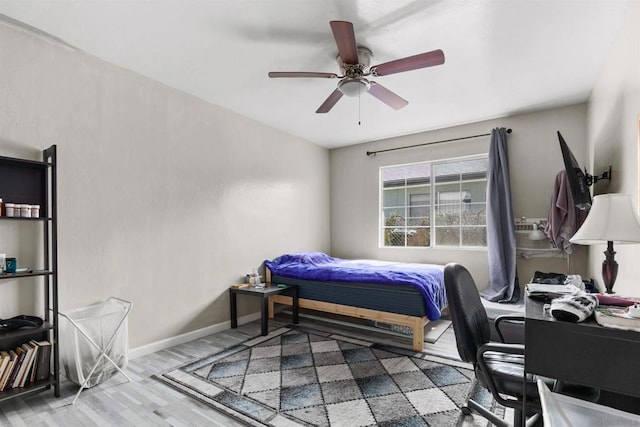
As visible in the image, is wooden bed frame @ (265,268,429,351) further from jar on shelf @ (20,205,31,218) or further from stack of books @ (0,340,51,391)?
jar on shelf @ (20,205,31,218)

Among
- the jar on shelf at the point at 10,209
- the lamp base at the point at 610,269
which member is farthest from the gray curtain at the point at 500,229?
the jar on shelf at the point at 10,209

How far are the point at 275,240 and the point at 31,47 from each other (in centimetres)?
304

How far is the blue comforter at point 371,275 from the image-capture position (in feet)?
10.0

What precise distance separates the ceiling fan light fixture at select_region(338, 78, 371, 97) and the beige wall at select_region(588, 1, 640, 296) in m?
1.65

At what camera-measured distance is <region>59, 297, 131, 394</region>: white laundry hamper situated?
231 cm

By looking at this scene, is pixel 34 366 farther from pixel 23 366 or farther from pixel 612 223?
pixel 612 223

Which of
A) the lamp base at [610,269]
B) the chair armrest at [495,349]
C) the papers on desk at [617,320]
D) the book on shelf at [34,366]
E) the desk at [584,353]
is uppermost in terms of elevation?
Result: the lamp base at [610,269]

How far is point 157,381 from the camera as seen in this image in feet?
7.99

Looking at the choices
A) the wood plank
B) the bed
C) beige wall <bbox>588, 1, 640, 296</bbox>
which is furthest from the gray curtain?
the wood plank

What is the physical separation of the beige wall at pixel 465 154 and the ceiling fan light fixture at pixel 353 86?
242 cm

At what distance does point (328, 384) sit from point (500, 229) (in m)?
2.91

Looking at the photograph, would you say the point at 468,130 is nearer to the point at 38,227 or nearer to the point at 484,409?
the point at 484,409

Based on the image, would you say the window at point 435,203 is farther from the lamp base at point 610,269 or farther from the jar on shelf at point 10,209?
the jar on shelf at point 10,209

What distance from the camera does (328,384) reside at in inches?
93.0
